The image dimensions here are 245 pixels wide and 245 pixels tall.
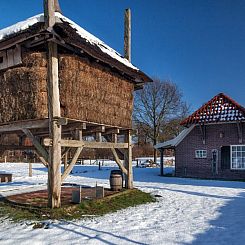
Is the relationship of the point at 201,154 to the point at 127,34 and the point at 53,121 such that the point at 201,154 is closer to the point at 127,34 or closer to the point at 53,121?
the point at 127,34

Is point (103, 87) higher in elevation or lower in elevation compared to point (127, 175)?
higher

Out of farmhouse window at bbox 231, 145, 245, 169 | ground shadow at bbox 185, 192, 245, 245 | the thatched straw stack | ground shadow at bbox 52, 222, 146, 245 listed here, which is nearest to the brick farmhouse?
farmhouse window at bbox 231, 145, 245, 169

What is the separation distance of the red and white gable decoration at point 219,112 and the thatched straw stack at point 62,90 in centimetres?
1071

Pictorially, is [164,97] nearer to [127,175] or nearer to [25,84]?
[127,175]

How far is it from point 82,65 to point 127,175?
522 cm

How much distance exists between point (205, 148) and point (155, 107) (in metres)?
17.2

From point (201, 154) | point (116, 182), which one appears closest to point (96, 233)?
point (116, 182)

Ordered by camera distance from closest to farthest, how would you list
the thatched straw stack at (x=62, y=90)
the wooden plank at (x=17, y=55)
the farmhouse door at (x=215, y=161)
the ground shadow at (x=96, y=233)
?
the ground shadow at (x=96, y=233)
the thatched straw stack at (x=62, y=90)
the wooden plank at (x=17, y=55)
the farmhouse door at (x=215, y=161)

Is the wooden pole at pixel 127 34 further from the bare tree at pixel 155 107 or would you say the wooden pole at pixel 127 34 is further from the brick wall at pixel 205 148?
the bare tree at pixel 155 107

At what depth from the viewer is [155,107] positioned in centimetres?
3681

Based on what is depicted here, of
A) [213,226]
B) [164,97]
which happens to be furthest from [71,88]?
[164,97]

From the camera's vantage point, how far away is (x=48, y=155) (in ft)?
27.1

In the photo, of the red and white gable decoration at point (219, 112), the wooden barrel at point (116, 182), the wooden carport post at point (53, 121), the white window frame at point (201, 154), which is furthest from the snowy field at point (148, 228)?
the white window frame at point (201, 154)

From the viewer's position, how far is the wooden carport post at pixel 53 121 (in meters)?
8.06
